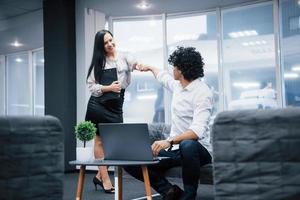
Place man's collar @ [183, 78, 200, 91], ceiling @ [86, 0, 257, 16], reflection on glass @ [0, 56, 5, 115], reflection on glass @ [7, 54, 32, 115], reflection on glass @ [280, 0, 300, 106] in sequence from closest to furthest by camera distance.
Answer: man's collar @ [183, 78, 200, 91] < reflection on glass @ [280, 0, 300, 106] < ceiling @ [86, 0, 257, 16] < reflection on glass @ [7, 54, 32, 115] < reflection on glass @ [0, 56, 5, 115]

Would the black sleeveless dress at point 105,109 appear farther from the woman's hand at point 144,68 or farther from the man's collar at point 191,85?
the man's collar at point 191,85

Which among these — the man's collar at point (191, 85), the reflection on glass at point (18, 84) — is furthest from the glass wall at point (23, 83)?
the man's collar at point (191, 85)

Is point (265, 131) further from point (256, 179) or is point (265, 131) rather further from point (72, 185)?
point (72, 185)

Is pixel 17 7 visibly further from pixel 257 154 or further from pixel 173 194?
pixel 257 154

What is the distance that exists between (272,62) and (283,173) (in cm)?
433

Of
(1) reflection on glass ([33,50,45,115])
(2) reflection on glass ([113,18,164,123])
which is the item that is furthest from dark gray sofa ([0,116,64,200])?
(1) reflection on glass ([33,50,45,115])

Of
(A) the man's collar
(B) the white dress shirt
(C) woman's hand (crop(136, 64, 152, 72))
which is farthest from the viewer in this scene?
(C) woman's hand (crop(136, 64, 152, 72))

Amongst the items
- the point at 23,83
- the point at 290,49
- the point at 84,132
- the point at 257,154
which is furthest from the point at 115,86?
the point at 23,83

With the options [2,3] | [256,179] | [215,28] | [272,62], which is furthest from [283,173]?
[2,3]

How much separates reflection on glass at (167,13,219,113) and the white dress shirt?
3159 mm

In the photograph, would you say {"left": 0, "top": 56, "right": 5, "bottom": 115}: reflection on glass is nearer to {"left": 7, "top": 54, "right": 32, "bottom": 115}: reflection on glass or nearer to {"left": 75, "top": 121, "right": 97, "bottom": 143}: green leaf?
{"left": 7, "top": 54, "right": 32, "bottom": 115}: reflection on glass

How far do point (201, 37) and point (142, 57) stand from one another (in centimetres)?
98

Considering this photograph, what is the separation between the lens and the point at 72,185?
394 centimetres

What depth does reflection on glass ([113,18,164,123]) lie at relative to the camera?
19.4 feet
